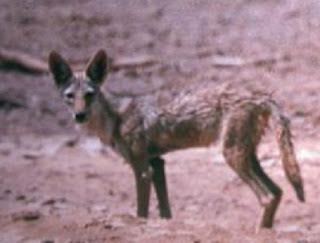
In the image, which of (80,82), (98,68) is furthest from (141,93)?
(80,82)

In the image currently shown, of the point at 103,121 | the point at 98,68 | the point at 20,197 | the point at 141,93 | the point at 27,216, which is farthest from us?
the point at 141,93

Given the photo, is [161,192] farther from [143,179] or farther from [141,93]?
[141,93]

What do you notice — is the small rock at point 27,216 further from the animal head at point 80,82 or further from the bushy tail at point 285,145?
the bushy tail at point 285,145

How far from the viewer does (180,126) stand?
9.03 meters

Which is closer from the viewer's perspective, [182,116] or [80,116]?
[80,116]

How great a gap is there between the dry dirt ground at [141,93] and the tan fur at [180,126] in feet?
0.97

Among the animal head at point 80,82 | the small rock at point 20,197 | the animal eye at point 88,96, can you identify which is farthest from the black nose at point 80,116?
the small rock at point 20,197

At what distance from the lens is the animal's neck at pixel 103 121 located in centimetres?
907

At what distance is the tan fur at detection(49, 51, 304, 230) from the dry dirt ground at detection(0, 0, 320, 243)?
11.7 inches

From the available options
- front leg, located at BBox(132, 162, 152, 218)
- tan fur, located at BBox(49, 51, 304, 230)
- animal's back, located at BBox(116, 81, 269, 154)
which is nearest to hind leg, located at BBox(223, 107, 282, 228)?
tan fur, located at BBox(49, 51, 304, 230)

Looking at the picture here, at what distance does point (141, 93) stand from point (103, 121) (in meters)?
5.27

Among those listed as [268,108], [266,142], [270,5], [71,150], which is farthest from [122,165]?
[270,5]

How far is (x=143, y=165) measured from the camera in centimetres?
898

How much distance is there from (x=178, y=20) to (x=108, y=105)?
7306mm
